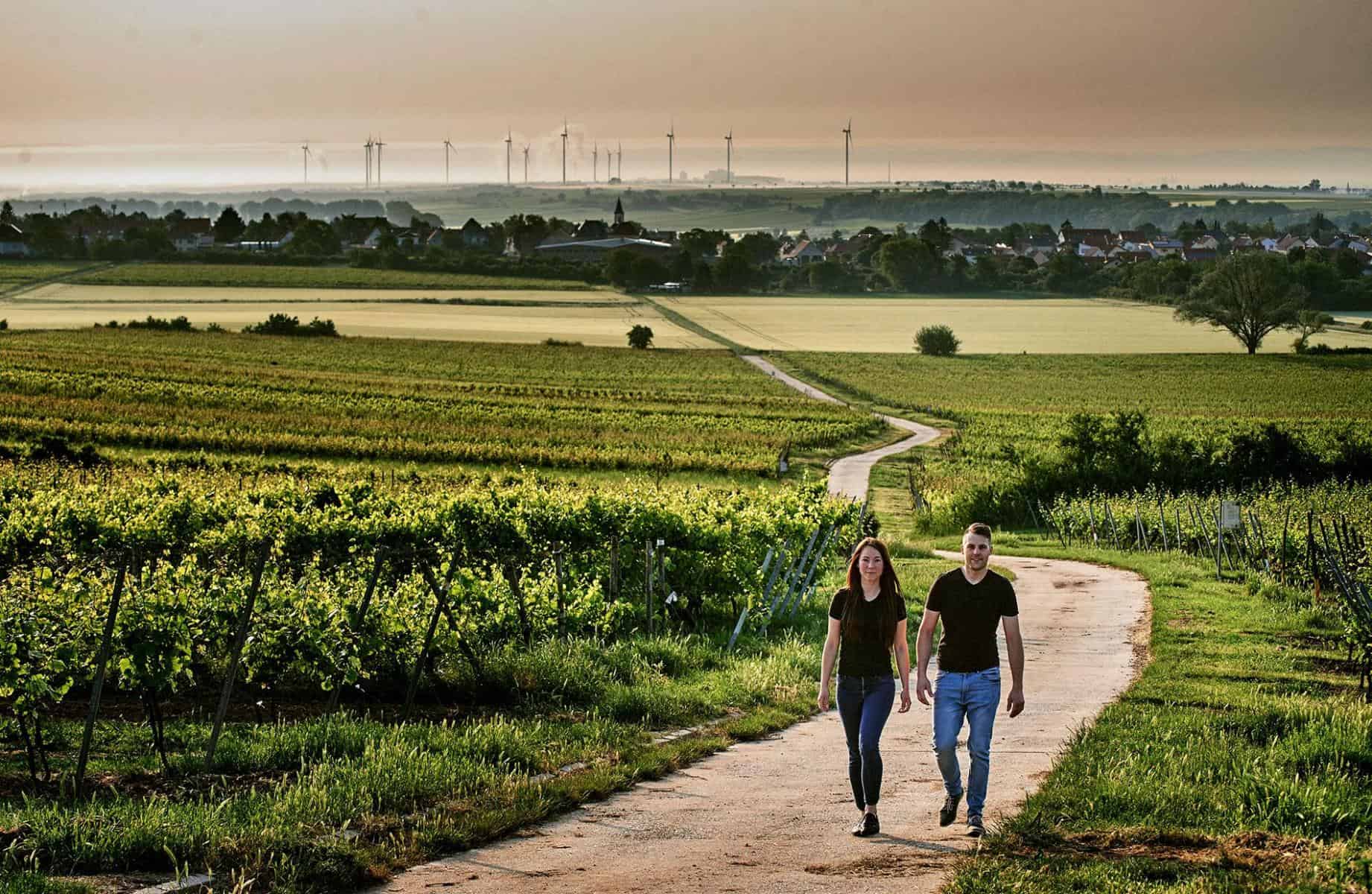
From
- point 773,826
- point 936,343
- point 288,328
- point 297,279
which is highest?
point 297,279

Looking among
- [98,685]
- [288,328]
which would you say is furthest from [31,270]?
[98,685]

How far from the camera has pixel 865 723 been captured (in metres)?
11.1

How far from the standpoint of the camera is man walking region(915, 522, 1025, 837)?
36.1ft

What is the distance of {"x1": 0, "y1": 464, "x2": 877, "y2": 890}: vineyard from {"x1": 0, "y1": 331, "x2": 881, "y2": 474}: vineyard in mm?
31249

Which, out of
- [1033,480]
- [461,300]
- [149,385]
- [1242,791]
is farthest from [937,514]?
[461,300]

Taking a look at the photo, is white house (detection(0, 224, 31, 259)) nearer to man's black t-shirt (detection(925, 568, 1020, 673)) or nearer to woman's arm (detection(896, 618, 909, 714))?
woman's arm (detection(896, 618, 909, 714))

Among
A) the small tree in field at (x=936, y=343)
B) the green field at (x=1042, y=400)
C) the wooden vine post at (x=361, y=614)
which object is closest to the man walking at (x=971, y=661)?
the wooden vine post at (x=361, y=614)

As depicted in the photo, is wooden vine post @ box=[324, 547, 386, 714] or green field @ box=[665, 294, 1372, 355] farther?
green field @ box=[665, 294, 1372, 355]

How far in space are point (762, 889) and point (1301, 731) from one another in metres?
6.94

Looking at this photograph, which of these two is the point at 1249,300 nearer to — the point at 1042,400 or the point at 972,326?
the point at 972,326

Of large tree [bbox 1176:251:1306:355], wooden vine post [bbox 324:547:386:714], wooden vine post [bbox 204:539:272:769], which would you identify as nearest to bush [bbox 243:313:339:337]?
large tree [bbox 1176:251:1306:355]

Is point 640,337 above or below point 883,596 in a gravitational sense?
below

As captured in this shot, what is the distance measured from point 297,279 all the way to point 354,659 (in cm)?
15715

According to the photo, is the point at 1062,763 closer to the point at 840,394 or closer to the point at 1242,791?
the point at 1242,791
